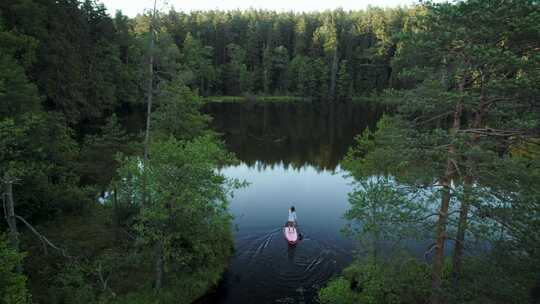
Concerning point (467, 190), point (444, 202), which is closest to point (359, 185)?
point (444, 202)

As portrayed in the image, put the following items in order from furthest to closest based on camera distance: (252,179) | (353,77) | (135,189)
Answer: (353,77)
(252,179)
(135,189)

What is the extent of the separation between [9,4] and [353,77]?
83727 millimetres

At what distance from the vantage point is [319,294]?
616 inches

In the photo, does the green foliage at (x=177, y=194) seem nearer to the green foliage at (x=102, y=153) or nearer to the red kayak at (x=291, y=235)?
the green foliage at (x=102, y=153)

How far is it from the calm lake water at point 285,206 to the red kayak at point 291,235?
0.40 metres

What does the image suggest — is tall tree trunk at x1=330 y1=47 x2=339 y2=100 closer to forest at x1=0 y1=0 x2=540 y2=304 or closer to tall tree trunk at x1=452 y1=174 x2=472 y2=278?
forest at x1=0 y1=0 x2=540 y2=304

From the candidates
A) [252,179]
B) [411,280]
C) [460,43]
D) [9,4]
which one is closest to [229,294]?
[411,280]

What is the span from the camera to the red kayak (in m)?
21.3

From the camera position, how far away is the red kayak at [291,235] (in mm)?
21344

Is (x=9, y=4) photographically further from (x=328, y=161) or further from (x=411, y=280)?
(x=411, y=280)

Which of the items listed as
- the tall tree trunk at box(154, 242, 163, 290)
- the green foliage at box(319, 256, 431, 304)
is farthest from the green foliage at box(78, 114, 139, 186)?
the green foliage at box(319, 256, 431, 304)

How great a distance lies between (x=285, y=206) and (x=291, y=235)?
6.45 meters

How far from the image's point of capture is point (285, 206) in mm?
28016

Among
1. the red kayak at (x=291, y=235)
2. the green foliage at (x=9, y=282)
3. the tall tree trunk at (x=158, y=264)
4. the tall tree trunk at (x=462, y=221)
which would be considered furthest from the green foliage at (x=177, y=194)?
the tall tree trunk at (x=462, y=221)
